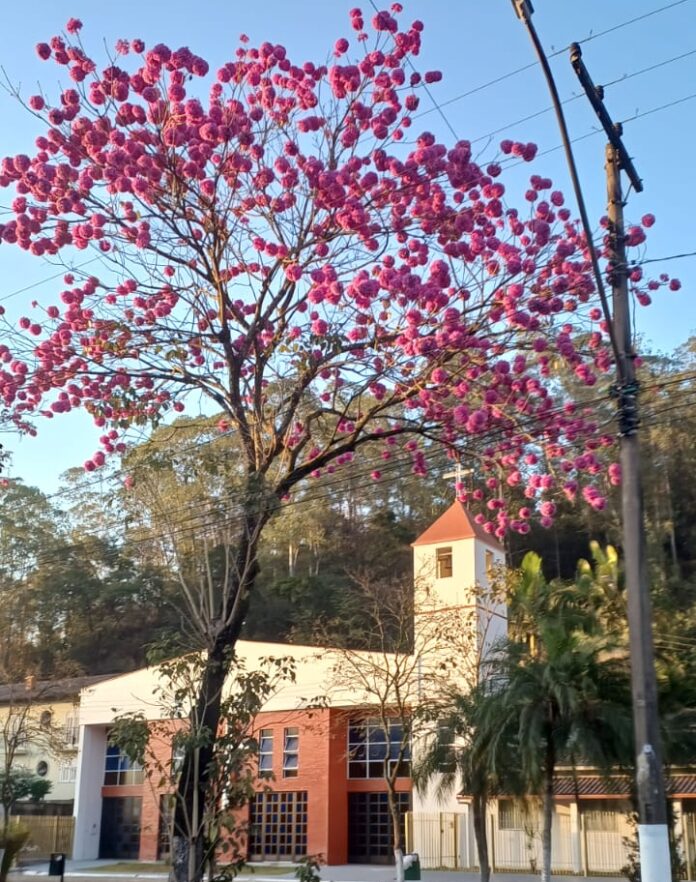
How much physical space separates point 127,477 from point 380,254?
5.16m

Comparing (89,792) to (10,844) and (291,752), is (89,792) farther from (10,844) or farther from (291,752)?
(10,844)

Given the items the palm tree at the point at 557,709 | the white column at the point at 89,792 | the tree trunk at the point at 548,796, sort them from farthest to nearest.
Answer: the white column at the point at 89,792, the tree trunk at the point at 548,796, the palm tree at the point at 557,709

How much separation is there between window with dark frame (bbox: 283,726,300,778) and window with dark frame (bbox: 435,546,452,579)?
7.51 m

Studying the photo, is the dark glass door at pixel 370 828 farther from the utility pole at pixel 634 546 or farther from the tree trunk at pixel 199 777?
the utility pole at pixel 634 546

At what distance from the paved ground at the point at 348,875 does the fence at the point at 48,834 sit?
2782 millimetres

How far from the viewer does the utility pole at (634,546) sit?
8.02 meters

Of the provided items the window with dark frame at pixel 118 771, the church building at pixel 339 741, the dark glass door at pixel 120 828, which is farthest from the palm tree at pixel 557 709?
the window with dark frame at pixel 118 771

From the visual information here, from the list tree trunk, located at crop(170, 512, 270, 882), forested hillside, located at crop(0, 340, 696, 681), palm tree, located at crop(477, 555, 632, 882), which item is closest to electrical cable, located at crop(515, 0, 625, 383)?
tree trunk, located at crop(170, 512, 270, 882)

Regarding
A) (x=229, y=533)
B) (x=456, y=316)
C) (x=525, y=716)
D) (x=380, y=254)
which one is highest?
(x=380, y=254)

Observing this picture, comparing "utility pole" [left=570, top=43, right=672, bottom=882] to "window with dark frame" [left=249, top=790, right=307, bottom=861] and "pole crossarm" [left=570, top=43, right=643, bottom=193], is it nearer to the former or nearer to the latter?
"pole crossarm" [left=570, top=43, right=643, bottom=193]

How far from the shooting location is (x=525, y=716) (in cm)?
1622

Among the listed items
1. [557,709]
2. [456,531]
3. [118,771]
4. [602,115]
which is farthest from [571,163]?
[118,771]

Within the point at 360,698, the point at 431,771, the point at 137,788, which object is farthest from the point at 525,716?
the point at 137,788

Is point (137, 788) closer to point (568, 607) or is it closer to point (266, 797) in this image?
point (266, 797)
